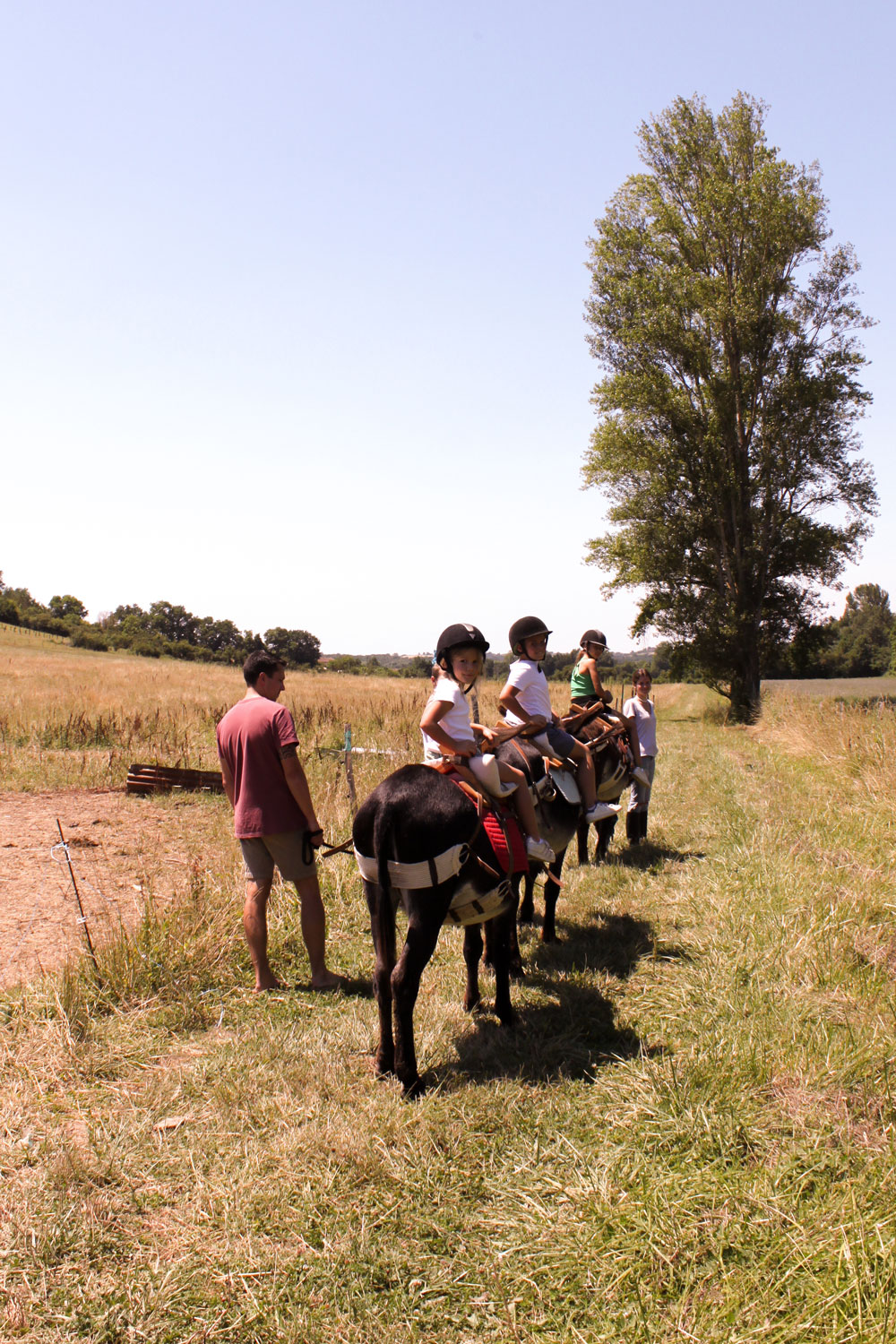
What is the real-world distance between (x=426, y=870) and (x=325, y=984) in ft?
6.58

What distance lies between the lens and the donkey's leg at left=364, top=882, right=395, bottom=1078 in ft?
13.6

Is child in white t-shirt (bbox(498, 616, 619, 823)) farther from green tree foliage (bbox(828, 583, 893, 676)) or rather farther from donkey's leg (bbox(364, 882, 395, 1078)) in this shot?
green tree foliage (bbox(828, 583, 893, 676))

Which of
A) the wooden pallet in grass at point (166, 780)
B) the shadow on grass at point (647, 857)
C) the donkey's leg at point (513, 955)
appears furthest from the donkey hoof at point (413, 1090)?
the wooden pallet in grass at point (166, 780)

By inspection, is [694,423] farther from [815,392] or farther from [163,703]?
[163,703]

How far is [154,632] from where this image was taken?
304ft

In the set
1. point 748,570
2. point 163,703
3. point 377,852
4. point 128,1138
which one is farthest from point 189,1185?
point 748,570

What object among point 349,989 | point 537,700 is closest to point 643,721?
point 537,700

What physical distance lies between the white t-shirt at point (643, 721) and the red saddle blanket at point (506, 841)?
4.54 meters

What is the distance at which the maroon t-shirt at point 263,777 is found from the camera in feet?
17.6

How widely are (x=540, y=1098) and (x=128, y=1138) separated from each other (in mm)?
1946

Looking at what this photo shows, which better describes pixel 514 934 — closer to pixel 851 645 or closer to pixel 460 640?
pixel 460 640

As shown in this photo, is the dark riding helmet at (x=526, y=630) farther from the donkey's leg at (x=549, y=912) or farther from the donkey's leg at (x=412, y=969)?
the donkey's leg at (x=412, y=969)

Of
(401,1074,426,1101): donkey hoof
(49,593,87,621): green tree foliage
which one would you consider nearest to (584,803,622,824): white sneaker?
(401,1074,426,1101): donkey hoof

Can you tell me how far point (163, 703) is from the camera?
769 inches
